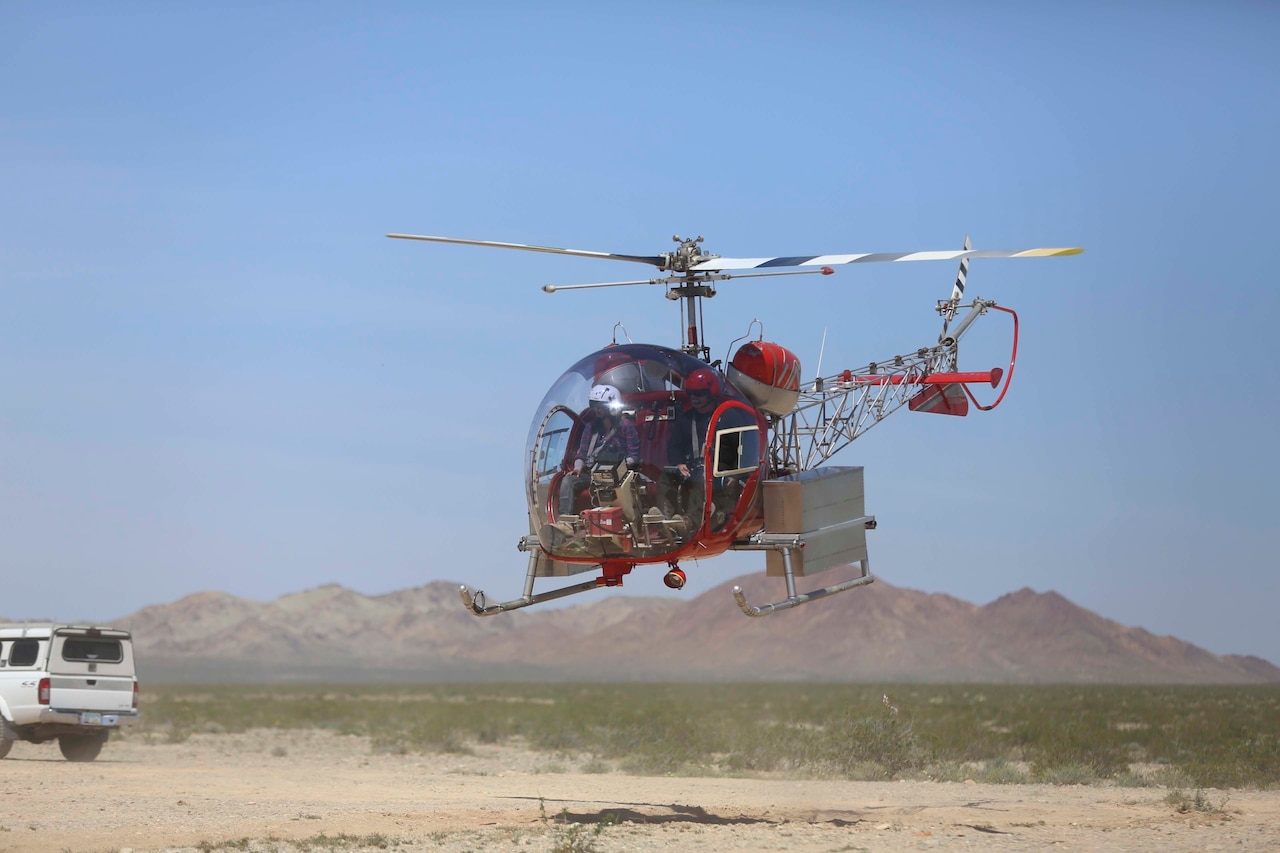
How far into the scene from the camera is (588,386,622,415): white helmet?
540 inches

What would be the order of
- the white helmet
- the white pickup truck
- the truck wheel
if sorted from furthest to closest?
the truck wheel < the white pickup truck < the white helmet

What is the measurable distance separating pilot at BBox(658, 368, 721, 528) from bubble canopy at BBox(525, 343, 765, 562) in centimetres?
1

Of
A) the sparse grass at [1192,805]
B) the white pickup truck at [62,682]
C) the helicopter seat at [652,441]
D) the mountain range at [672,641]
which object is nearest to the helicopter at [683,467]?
the helicopter seat at [652,441]

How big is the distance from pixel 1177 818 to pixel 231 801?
1150 centimetres

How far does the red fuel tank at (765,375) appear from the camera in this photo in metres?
15.2

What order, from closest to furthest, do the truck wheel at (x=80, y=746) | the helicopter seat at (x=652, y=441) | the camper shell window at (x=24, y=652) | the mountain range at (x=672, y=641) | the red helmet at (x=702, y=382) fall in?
1. the helicopter seat at (x=652, y=441)
2. the red helmet at (x=702, y=382)
3. the camper shell window at (x=24, y=652)
4. the truck wheel at (x=80, y=746)
5. the mountain range at (x=672, y=641)

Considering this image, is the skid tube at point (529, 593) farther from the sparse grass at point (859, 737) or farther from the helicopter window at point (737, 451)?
the sparse grass at point (859, 737)

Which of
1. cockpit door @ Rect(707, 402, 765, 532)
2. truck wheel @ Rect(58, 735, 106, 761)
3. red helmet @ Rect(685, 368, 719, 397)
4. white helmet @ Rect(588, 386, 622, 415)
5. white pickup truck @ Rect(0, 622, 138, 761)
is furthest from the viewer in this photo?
truck wheel @ Rect(58, 735, 106, 761)

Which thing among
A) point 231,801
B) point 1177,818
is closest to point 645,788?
point 231,801

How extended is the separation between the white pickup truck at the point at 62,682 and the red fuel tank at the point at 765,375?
13.5m

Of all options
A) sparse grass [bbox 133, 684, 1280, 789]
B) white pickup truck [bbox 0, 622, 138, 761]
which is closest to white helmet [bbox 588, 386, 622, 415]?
sparse grass [bbox 133, 684, 1280, 789]

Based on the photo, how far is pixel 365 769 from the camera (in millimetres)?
24078

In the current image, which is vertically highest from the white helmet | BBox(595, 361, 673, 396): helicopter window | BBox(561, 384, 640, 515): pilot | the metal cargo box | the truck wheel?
BBox(595, 361, 673, 396): helicopter window

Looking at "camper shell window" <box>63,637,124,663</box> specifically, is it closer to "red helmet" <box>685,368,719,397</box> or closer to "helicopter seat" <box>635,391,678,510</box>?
"helicopter seat" <box>635,391,678,510</box>
